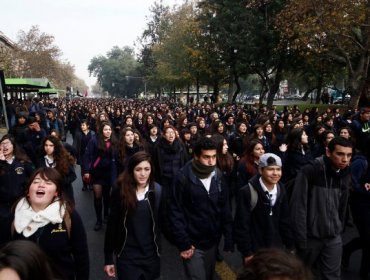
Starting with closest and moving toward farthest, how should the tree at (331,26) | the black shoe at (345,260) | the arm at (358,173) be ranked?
1. the arm at (358,173)
2. the black shoe at (345,260)
3. the tree at (331,26)

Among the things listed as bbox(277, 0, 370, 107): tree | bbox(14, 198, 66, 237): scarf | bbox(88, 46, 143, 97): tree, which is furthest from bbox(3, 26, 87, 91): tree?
bbox(14, 198, 66, 237): scarf

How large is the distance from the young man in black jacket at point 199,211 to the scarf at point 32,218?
1.06 meters

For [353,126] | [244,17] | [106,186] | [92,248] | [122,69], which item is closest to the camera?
[92,248]

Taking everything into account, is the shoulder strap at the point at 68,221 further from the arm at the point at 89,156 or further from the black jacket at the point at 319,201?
the arm at the point at 89,156

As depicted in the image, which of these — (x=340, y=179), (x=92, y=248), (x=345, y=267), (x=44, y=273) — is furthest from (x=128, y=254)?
(x=345, y=267)

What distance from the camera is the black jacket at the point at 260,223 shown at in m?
3.52

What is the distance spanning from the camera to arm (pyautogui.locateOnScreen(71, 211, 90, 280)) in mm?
2861

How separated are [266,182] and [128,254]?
53.3 inches

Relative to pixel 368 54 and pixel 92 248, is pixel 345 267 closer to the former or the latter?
pixel 92 248

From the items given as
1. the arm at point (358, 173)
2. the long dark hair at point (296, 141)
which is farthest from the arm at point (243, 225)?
the long dark hair at point (296, 141)

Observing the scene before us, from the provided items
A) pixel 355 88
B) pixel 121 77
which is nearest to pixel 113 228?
pixel 355 88

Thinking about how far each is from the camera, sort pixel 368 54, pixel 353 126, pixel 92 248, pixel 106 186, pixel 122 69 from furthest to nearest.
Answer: pixel 122 69 < pixel 368 54 < pixel 353 126 < pixel 106 186 < pixel 92 248

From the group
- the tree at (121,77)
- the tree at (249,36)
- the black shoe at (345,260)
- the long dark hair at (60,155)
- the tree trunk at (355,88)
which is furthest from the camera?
the tree at (121,77)

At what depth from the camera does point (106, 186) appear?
669cm
